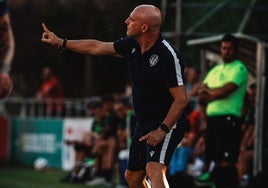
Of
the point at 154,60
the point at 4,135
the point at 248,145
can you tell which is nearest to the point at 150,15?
the point at 154,60

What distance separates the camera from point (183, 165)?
14.8 m

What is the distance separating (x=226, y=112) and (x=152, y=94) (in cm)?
269

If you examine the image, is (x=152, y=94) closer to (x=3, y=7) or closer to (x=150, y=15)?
(x=150, y=15)

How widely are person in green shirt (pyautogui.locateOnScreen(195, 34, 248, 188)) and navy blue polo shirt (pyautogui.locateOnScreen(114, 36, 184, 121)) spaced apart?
2432mm

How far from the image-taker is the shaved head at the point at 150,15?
31.8 ft

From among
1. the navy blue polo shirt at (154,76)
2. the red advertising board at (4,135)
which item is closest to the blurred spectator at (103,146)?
the red advertising board at (4,135)

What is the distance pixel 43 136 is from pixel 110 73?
15.4 m

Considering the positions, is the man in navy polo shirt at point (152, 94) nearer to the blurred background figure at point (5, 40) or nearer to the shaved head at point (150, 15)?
the shaved head at point (150, 15)

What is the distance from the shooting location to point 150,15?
31.8 ft

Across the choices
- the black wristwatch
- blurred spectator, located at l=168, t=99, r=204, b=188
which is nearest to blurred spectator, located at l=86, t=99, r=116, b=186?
blurred spectator, located at l=168, t=99, r=204, b=188

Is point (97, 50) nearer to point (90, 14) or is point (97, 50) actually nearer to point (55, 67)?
point (90, 14)

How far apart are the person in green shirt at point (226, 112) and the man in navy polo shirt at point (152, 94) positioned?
7.63ft

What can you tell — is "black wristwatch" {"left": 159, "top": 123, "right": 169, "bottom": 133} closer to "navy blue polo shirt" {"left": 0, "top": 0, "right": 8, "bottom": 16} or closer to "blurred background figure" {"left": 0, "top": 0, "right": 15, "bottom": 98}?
"blurred background figure" {"left": 0, "top": 0, "right": 15, "bottom": 98}

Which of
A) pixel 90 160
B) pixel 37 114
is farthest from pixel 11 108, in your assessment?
pixel 90 160
